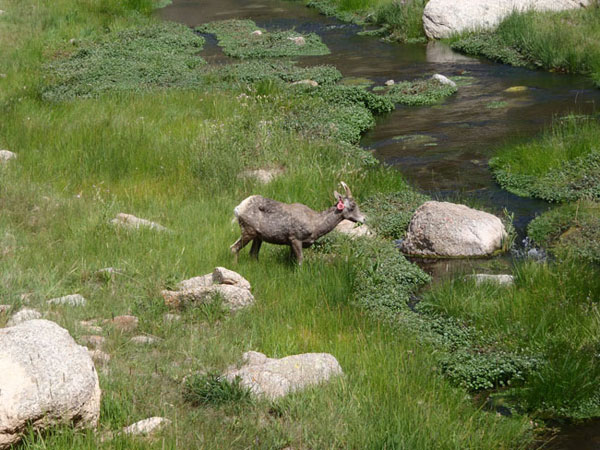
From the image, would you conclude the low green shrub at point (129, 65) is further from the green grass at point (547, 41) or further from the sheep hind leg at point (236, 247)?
the sheep hind leg at point (236, 247)

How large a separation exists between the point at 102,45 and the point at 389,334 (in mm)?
18213

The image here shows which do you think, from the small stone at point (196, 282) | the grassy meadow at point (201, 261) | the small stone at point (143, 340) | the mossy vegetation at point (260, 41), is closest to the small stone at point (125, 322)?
the grassy meadow at point (201, 261)

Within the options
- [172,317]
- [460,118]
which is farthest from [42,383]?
[460,118]

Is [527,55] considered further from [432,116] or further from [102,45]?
[102,45]

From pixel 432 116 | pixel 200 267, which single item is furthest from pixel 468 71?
pixel 200 267

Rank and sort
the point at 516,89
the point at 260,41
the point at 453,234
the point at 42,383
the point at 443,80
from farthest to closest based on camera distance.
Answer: the point at 260,41 < the point at 443,80 < the point at 516,89 < the point at 453,234 < the point at 42,383

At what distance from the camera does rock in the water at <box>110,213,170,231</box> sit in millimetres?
10242

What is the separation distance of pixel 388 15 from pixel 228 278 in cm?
2004

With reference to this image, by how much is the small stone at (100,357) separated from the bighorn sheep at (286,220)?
8.62ft

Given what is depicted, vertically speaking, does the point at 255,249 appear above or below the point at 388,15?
below

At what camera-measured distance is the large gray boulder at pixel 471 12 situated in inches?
934

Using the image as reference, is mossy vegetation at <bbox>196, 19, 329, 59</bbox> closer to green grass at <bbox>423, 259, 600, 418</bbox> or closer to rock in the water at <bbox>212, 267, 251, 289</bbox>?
green grass at <bbox>423, 259, 600, 418</bbox>

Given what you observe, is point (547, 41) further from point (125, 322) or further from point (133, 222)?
point (125, 322)

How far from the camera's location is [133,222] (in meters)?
10.4
